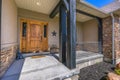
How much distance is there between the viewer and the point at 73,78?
2688 mm

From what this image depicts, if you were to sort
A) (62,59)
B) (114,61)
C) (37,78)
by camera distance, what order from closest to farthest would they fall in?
(37,78)
(62,59)
(114,61)

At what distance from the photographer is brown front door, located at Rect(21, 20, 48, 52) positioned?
5.20 metres

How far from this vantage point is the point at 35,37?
5469 mm

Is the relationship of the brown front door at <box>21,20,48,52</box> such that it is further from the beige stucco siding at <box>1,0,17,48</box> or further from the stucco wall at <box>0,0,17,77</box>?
the stucco wall at <box>0,0,17,77</box>

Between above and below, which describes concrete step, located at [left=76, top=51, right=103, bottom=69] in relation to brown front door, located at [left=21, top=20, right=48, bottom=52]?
below

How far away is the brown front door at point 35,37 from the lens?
520 cm

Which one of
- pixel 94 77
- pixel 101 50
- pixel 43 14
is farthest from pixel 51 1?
pixel 101 50

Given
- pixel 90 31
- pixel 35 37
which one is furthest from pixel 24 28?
pixel 90 31

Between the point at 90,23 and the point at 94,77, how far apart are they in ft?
15.7

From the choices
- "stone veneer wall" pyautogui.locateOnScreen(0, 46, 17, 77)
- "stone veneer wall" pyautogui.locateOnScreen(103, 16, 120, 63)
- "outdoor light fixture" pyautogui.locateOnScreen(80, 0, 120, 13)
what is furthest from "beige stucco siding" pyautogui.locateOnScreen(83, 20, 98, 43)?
"stone veneer wall" pyautogui.locateOnScreen(0, 46, 17, 77)

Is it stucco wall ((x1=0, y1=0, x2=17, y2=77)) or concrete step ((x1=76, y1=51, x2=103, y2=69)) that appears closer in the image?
stucco wall ((x1=0, y1=0, x2=17, y2=77))

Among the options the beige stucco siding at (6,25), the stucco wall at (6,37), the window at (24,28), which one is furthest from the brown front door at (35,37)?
the stucco wall at (6,37)

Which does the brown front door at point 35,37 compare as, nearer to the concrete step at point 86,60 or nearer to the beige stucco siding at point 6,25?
the beige stucco siding at point 6,25

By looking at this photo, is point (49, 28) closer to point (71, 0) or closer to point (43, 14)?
point (43, 14)
